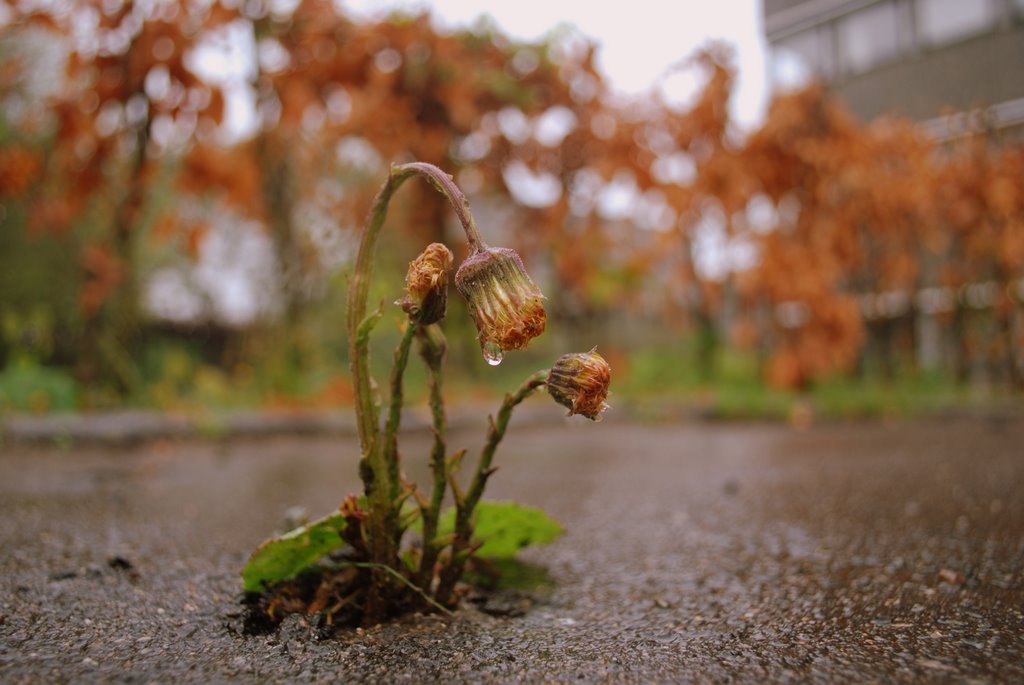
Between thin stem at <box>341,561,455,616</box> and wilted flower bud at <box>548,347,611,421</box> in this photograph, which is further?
thin stem at <box>341,561,455,616</box>

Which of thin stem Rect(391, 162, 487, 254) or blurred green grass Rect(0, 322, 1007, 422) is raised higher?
thin stem Rect(391, 162, 487, 254)

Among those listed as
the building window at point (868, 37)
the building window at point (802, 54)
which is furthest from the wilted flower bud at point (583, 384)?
the building window at point (802, 54)

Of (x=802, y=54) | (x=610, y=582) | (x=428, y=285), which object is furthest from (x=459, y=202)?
(x=802, y=54)

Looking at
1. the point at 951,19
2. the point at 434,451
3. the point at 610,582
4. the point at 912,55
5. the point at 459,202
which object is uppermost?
the point at 951,19

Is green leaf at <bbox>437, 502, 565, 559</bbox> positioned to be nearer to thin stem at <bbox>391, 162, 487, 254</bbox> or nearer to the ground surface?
the ground surface

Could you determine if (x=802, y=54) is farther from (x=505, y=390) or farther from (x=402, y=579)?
(x=402, y=579)

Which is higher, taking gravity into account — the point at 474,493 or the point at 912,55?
the point at 912,55

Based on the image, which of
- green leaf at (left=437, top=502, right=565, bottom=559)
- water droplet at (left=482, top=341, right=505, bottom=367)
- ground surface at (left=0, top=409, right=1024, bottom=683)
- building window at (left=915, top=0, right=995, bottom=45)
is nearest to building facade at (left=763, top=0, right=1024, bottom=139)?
building window at (left=915, top=0, right=995, bottom=45)

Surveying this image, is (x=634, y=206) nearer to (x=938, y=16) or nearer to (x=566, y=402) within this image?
(x=938, y=16)
